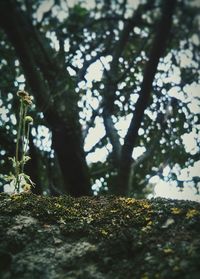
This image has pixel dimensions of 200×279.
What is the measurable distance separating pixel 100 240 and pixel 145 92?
3.65 m

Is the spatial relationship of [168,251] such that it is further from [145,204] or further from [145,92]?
[145,92]

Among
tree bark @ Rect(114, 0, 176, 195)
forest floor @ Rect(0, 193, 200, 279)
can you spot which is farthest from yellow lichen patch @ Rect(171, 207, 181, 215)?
tree bark @ Rect(114, 0, 176, 195)

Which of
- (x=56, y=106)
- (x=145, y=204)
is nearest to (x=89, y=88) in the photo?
(x=56, y=106)

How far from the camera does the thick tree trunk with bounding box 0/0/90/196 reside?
244 inches

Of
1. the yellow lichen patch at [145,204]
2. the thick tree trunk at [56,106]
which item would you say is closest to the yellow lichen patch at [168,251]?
the yellow lichen patch at [145,204]

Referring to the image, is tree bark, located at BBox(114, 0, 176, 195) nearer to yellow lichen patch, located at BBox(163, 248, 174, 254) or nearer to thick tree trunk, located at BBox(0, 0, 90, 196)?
Result: thick tree trunk, located at BBox(0, 0, 90, 196)

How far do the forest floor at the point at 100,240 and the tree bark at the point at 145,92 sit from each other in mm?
3023

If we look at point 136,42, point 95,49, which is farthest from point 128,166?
point 136,42

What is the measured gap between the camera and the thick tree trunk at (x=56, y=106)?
6188 mm

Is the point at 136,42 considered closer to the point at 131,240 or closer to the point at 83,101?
the point at 83,101

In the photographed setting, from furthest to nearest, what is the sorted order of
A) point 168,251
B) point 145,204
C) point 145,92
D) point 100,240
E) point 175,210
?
point 145,92
point 145,204
point 175,210
point 100,240
point 168,251

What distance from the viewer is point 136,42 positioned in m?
8.60

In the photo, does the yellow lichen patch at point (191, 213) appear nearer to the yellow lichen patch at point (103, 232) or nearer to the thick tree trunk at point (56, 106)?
the yellow lichen patch at point (103, 232)

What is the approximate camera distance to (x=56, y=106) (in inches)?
260
